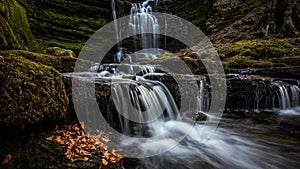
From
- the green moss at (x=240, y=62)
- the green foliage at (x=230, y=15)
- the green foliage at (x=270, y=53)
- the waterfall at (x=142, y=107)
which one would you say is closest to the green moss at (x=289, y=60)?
the green foliage at (x=270, y=53)

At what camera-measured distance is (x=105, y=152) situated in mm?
2539

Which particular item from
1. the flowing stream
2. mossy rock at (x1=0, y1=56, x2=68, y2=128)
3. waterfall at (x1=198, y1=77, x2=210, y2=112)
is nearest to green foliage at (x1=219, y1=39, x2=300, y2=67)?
the flowing stream

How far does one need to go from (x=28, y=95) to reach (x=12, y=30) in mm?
4951

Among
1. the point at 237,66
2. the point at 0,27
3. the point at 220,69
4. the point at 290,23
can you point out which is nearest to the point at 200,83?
the point at 220,69

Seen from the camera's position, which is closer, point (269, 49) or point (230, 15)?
point (269, 49)

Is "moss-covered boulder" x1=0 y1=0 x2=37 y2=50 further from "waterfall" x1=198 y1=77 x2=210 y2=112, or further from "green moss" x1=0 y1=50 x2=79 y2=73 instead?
"waterfall" x1=198 y1=77 x2=210 y2=112

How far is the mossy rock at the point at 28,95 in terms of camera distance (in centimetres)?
195

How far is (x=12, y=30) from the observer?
18.5 ft

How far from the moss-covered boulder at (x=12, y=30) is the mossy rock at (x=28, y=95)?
330 cm

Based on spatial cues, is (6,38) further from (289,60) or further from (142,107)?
(289,60)

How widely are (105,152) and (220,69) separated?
6.49m

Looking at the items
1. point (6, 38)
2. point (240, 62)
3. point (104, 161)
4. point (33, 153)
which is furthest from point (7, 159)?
point (240, 62)

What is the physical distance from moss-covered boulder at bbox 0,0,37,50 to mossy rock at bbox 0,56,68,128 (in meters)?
3.30

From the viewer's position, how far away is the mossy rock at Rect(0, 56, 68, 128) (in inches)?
76.6
